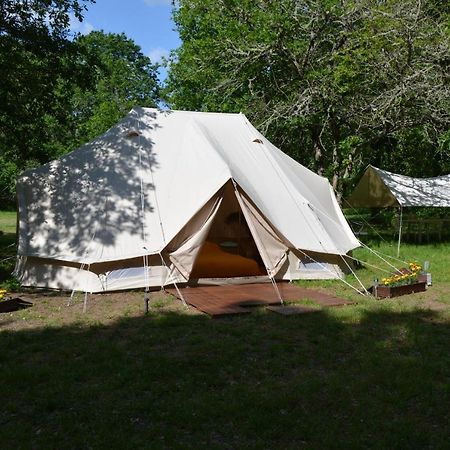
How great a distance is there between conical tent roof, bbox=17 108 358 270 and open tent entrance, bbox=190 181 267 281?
2.53 ft

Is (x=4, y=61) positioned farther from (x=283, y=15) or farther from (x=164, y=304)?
(x=283, y=15)

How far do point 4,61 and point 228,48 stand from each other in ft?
20.8

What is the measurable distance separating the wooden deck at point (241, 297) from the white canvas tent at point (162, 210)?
29 centimetres

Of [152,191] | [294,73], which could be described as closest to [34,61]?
[152,191]

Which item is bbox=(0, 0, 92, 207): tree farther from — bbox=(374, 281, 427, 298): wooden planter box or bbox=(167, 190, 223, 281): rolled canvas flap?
bbox=(374, 281, 427, 298): wooden planter box

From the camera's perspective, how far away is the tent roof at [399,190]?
13430 millimetres

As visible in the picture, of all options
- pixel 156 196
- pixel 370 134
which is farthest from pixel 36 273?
pixel 370 134

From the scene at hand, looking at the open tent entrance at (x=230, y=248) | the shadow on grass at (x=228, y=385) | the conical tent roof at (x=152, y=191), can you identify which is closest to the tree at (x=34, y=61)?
the conical tent roof at (x=152, y=191)

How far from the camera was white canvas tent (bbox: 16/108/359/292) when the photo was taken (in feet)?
27.3

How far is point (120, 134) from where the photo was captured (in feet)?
31.5

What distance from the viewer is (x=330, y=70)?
13594 mm

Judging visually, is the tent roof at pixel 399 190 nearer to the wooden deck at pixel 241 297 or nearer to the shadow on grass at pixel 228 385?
the wooden deck at pixel 241 297

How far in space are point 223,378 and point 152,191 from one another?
4510 millimetres

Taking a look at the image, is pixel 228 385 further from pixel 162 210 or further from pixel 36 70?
pixel 36 70
